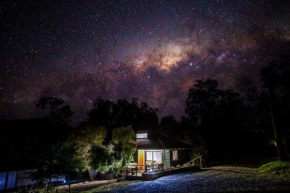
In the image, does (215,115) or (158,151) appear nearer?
Result: (158,151)

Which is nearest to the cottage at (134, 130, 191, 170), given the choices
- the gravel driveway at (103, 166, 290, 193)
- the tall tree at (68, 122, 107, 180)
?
the tall tree at (68, 122, 107, 180)

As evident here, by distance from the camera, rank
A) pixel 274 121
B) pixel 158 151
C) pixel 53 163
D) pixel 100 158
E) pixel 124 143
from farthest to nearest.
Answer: pixel 158 151
pixel 274 121
pixel 124 143
pixel 100 158
pixel 53 163

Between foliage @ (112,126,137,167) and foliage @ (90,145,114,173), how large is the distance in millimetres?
1474

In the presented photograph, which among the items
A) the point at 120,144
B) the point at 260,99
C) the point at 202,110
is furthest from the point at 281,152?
the point at 202,110

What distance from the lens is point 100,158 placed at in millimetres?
A: 18062

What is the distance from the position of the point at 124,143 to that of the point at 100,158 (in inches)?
116

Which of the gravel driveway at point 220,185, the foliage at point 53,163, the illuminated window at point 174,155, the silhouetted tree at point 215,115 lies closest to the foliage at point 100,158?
the foliage at point 53,163

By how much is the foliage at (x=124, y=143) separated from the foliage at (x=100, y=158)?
1474mm

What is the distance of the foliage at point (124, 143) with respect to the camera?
65.2 feet

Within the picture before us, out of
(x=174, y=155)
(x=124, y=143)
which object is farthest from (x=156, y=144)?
(x=124, y=143)

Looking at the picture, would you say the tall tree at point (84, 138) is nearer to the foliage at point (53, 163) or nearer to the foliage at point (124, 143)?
the foliage at point (124, 143)

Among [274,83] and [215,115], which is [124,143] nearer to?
[274,83]

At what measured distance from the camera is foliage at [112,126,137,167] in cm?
1986

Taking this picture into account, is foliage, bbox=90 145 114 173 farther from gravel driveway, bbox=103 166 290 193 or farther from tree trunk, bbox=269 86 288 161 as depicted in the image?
tree trunk, bbox=269 86 288 161
